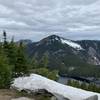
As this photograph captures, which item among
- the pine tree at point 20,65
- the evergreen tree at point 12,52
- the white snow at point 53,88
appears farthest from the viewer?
the evergreen tree at point 12,52

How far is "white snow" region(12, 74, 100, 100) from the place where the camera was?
13.0 metres

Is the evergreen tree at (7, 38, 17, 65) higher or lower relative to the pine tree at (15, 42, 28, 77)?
higher

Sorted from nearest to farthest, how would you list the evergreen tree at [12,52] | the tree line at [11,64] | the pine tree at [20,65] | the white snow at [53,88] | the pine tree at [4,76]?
the white snow at [53,88] < the pine tree at [4,76] < the tree line at [11,64] < the pine tree at [20,65] < the evergreen tree at [12,52]

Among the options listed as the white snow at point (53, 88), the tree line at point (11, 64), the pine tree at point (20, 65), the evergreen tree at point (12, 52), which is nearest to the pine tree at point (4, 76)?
the tree line at point (11, 64)

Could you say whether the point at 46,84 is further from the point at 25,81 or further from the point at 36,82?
the point at 25,81

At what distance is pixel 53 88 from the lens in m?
14.3

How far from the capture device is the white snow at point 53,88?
1298 cm

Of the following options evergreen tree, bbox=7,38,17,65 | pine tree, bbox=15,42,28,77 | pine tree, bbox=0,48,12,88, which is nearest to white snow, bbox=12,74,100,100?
pine tree, bbox=0,48,12,88

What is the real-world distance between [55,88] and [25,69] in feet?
28.1

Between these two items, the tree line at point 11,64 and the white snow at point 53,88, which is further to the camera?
the tree line at point 11,64

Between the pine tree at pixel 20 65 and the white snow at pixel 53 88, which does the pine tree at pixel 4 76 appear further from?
the pine tree at pixel 20 65

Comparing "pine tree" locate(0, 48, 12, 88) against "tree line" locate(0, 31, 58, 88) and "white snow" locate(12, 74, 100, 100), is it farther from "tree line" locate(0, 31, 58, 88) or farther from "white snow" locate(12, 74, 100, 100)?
"white snow" locate(12, 74, 100, 100)

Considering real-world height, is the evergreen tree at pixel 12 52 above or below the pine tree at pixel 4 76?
above

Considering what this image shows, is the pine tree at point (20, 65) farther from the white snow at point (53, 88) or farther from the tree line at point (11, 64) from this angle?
the white snow at point (53, 88)
